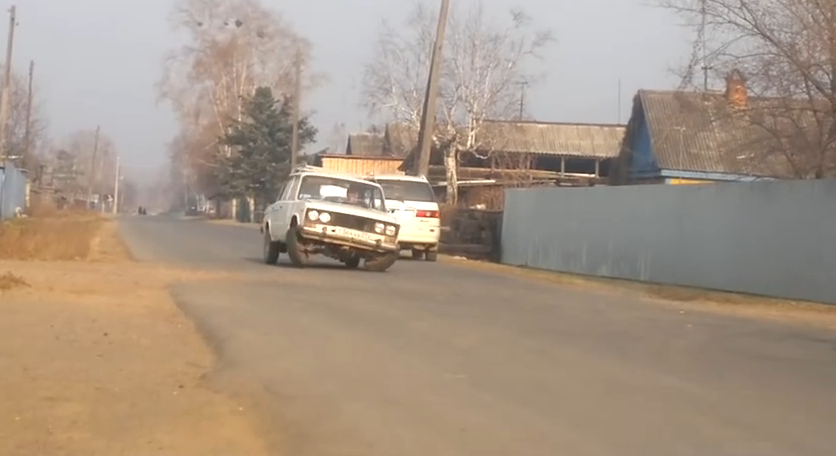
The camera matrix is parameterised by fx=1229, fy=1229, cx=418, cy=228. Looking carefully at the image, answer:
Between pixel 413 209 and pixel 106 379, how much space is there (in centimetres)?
2029

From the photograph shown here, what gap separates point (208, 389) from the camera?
30.6 ft

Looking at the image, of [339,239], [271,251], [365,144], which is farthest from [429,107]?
[365,144]

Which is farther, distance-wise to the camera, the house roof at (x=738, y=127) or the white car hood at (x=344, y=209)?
the house roof at (x=738, y=127)

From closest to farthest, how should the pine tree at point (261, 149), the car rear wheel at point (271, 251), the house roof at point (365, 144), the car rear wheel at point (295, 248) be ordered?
the car rear wheel at point (295, 248)
the car rear wheel at point (271, 251)
the pine tree at point (261, 149)
the house roof at point (365, 144)

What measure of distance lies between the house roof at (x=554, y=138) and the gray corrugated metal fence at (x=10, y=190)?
20.0 meters

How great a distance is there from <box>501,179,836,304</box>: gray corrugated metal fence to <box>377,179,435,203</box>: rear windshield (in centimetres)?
261

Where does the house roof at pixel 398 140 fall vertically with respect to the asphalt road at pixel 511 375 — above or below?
above

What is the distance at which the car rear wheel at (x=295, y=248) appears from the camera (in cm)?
2295

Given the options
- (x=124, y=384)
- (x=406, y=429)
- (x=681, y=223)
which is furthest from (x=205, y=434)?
(x=681, y=223)

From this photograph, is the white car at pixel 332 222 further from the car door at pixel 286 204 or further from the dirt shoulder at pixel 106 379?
the dirt shoulder at pixel 106 379

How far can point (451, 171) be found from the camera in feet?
162

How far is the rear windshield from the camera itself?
98.1 ft

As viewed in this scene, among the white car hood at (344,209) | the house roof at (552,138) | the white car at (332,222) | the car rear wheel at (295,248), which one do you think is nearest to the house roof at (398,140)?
the house roof at (552,138)

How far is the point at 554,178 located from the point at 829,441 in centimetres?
4268
